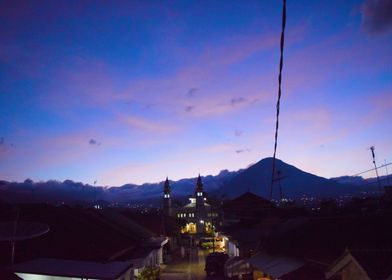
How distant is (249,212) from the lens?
6675 centimetres

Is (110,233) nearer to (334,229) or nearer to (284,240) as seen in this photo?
(284,240)

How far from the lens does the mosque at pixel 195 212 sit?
107988mm

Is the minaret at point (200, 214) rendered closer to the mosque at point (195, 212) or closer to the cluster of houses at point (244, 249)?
the mosque at point (195, 212)

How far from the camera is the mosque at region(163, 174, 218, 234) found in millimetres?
107988

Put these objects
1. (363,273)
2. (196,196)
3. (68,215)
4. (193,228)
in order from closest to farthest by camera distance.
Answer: (363,273) < (68,215) < (193,228) < (196,196)

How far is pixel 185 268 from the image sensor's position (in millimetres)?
36531

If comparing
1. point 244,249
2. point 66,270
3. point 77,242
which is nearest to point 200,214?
point 244,249

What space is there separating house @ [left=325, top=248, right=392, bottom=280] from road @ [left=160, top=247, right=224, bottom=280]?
2239 centimetres

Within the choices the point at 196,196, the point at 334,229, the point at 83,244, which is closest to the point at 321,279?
the point at 334,229

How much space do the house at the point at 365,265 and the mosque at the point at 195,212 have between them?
94.2 metres

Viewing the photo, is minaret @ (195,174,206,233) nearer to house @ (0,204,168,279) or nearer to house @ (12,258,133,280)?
house @ (0,204,168,279)

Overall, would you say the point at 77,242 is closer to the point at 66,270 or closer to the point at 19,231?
the point at 66,270

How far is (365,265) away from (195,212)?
10808 centimetres

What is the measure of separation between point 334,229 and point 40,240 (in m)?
16.8
